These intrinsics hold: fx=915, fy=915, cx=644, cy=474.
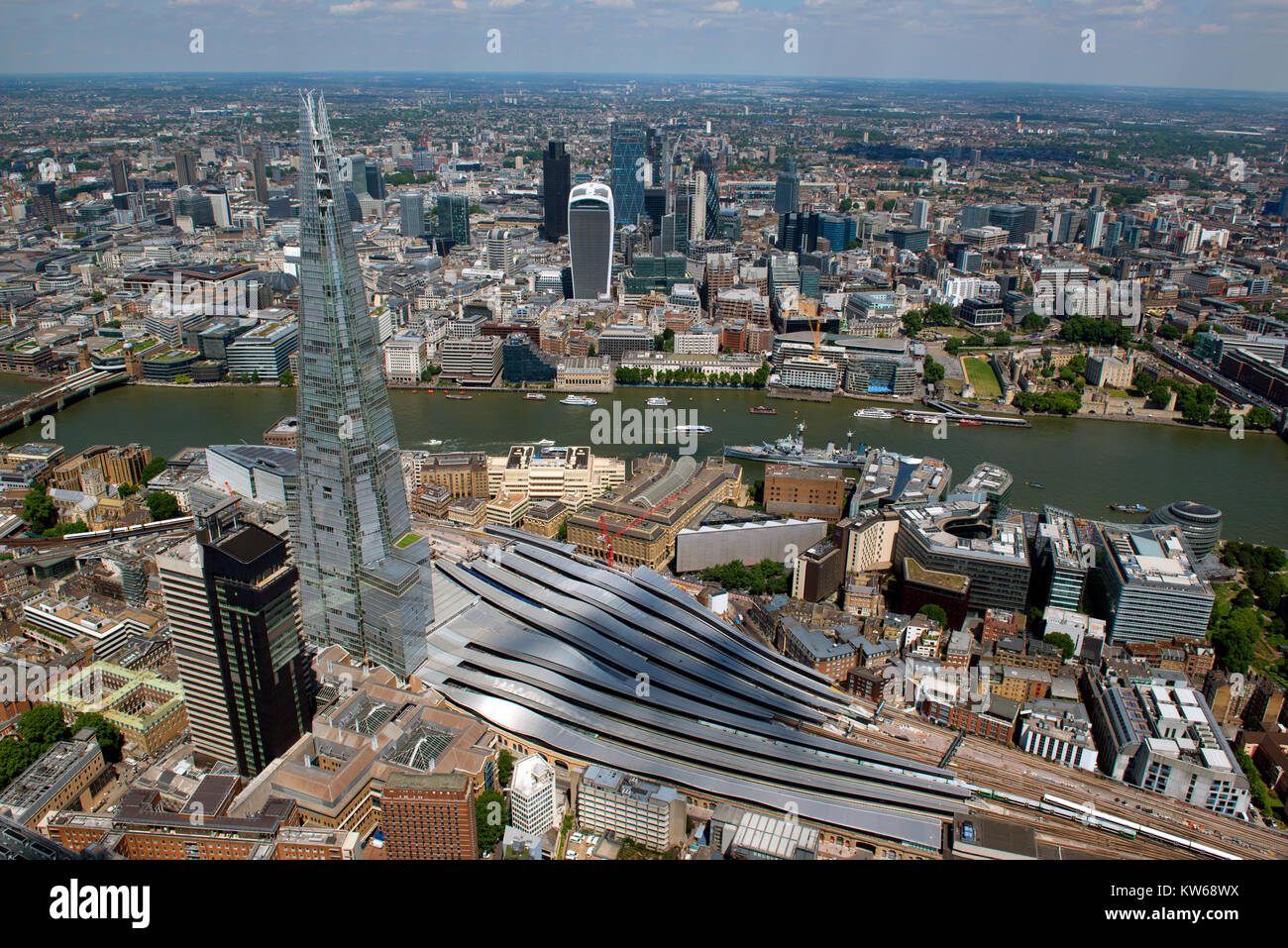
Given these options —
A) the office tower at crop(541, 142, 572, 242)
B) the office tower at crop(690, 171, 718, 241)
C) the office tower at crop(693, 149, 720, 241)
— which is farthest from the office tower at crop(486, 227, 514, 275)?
the office tower at crop(693, 149, 720, 241)

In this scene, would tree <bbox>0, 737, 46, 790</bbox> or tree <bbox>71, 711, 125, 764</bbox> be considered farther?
tree <bbox>71, 711, 125, 764</bbox>

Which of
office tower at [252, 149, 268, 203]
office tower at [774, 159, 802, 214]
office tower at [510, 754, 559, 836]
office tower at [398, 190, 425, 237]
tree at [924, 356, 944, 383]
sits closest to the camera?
office tower at [510, 754, 559, 836]

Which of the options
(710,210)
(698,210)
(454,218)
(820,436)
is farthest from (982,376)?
(454,218)

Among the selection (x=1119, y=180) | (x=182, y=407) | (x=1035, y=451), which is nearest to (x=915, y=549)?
(x=1035, y=451)

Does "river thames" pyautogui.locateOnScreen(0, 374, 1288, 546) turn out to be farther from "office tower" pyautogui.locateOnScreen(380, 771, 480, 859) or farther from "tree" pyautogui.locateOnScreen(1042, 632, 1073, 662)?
"office tower" pyautogui.locateOnScreen(380, 771, 480, 859)

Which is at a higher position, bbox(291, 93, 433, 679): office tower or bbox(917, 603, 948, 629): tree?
Result: bbox(291, 93, 433, 679): office tower

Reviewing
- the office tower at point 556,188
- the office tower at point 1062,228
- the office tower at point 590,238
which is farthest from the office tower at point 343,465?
the office tower at point 1062,228

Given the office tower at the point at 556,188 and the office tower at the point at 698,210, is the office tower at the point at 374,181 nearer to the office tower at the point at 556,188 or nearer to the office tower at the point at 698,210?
the office tower at the point at 556,188
